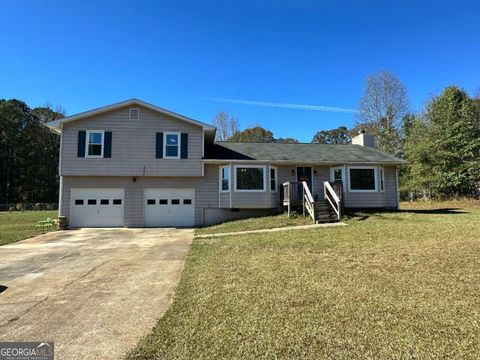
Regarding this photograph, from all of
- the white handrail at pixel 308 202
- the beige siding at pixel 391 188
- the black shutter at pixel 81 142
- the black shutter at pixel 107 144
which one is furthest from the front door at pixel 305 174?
the black shutter at pixel 81 142

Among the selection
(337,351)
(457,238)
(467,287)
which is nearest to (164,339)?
(337,351)

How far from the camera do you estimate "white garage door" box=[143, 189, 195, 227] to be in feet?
52.2

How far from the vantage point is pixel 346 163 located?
1630 cm

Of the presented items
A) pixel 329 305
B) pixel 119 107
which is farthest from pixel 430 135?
pixel 329 305

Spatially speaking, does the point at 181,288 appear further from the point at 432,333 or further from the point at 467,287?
the point at 467,287

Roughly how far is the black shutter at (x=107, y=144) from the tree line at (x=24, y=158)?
3116 centimetres

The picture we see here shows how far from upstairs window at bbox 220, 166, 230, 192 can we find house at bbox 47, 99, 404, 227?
0.17 ft

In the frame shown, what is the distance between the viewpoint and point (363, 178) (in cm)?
1655

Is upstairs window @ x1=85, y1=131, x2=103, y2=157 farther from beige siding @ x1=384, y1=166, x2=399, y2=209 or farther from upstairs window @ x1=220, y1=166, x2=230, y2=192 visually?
beige siding @ x1=384, y1=166, x2=399, y2=209

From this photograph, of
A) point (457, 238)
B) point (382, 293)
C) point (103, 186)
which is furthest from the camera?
point (103, 186)

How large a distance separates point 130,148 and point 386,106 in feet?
86.8

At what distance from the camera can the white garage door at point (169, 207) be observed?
15.9 m

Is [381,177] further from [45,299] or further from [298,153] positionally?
[45,299]

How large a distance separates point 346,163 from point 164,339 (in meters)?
14.7
